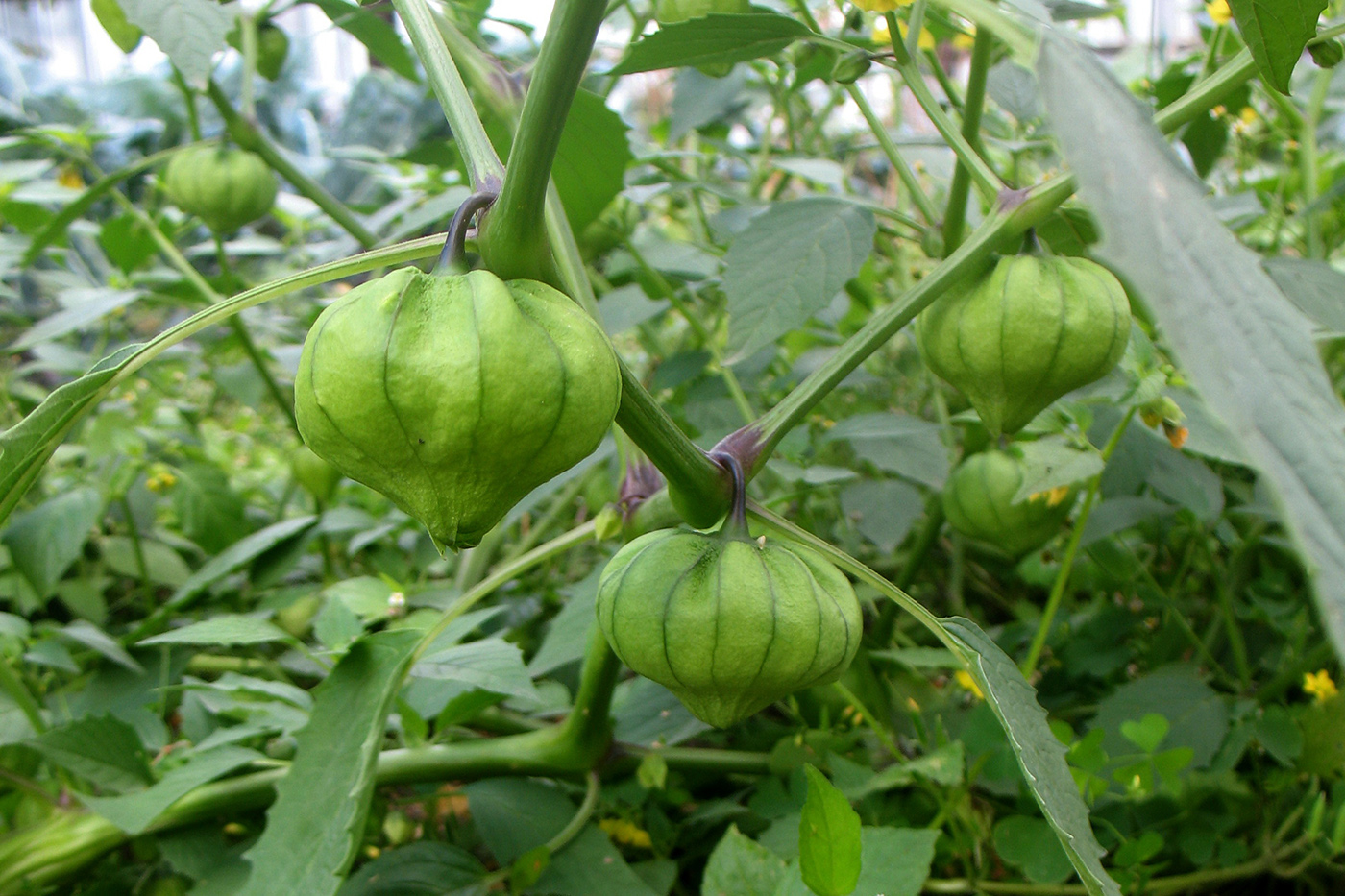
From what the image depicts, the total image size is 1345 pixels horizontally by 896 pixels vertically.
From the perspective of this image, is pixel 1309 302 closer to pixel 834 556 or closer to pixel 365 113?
pixel 834 556

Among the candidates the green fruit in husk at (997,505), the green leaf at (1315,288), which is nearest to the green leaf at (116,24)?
the green fruit in husk at (997,505)

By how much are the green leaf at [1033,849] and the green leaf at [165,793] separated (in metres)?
0.48

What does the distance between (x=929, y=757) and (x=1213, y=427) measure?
0.95 ft

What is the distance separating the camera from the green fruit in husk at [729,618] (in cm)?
40

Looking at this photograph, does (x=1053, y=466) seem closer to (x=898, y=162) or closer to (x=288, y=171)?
(x=898, y=162)

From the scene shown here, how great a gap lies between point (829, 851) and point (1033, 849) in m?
0.30

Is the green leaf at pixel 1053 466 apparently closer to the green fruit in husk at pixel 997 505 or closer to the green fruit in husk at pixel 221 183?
the green fruit in husk at pixel 997 505

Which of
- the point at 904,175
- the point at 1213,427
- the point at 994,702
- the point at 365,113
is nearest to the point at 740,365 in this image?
the point at 904,175

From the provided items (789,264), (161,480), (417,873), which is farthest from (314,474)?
(789,264)

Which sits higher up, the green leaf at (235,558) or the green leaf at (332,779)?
the green leaf at (332,779)

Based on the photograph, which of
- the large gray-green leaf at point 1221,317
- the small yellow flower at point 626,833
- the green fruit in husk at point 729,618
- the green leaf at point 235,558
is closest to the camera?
the large gray-green leaf at point 1221,317

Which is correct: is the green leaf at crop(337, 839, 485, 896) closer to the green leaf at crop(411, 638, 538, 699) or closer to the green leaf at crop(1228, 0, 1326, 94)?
the green leaf at crop(411, 638, 538, 699)

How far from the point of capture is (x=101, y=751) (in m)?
0.65

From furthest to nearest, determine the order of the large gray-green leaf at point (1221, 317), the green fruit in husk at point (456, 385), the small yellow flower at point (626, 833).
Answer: the small yellow flower at point (626, 833) < the green fruit in husk at point (456, 385) < the large gray-green leaf at point (1221, 317)
